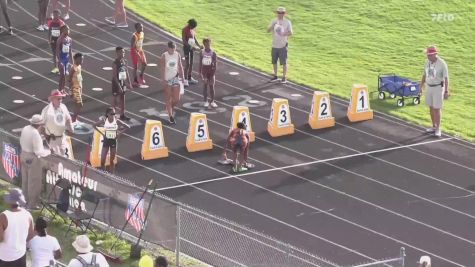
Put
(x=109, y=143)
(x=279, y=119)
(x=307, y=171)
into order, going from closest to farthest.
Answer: (x=109, y=143) < (x=307, y=171) < (x=279, y=119)

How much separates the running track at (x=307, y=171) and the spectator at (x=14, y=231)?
5789mm

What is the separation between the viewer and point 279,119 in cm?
2542

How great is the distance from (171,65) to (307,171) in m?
4.20

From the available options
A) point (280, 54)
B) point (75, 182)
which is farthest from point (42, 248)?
point (280, 54)

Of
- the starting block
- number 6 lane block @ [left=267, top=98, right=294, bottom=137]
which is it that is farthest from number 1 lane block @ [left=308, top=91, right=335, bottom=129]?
the starting block

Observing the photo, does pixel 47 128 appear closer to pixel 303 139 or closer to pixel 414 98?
pixel 303 139

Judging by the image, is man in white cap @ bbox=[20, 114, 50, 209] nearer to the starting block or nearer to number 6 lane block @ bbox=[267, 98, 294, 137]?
the starting block

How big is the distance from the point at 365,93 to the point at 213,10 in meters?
11.0

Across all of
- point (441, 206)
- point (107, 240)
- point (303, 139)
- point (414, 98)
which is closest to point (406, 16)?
point (414, 98)

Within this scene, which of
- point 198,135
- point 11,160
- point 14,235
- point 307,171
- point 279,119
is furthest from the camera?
point 279,119

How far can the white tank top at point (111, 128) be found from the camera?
21844mm

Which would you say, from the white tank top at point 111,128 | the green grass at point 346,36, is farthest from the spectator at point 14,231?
the green grass at point 346,36

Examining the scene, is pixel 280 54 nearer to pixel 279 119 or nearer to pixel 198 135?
pixel 279 119

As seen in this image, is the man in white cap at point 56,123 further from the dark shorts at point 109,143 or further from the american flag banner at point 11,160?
the american flag banner at point 11,160
